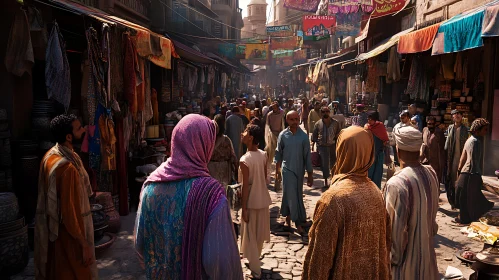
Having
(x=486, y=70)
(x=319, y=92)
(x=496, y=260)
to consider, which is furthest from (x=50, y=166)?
(x=319, y=92)

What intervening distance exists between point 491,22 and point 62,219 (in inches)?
269

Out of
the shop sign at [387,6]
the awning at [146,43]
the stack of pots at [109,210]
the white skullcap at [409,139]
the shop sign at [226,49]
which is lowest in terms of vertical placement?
the stack of pots at [109,210]

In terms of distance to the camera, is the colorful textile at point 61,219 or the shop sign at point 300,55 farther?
the shop sign at point 300,55

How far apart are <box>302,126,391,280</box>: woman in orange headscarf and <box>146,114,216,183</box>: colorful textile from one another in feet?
2.63

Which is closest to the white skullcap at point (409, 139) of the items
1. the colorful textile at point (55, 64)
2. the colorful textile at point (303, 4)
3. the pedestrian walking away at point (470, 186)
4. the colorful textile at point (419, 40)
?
the pedestrian walking away at point (470, 186)

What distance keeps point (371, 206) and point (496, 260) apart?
2451 mm

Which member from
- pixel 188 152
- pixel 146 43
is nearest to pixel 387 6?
pixel 146 43

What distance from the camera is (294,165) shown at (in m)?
6.48

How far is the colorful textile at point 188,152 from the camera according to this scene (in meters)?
2.33

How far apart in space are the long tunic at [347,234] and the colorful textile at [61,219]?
204 cm

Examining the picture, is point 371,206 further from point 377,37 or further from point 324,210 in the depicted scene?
point 377,37

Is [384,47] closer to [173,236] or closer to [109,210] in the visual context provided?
[109,210]

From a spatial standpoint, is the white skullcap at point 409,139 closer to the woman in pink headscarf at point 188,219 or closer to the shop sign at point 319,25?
the woman in pink headscarf at point 188,219

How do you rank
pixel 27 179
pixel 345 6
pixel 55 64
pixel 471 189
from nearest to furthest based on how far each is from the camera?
pixel 55 64 → pixel 27 179 → pixel 471 189 → pixel 345 6
